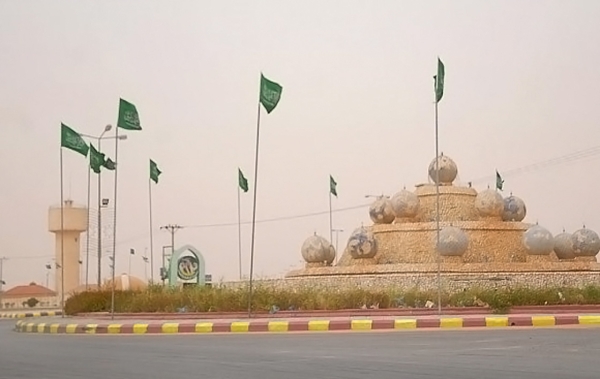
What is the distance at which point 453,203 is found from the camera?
34.2 m

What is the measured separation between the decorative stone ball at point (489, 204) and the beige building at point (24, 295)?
43786 millimetres

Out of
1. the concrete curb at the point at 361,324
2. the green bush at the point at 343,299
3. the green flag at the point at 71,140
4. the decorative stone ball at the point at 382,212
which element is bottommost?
the concrete curb at the point at 361,324

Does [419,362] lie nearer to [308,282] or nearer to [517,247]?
[308,282]

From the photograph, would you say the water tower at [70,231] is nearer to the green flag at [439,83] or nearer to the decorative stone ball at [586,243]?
the decorative stone ball at [586,243]

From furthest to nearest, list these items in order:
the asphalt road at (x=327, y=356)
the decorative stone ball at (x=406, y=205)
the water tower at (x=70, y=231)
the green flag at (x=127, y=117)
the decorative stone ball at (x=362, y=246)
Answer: the water tower at (x=70, y=231) → the decorative stone ball at (x=406, y=205) → the decorative stone ball at (x=362, y=246) → the green flag at (x=127, y=117) → the asphalt road at (x=327, y=356)

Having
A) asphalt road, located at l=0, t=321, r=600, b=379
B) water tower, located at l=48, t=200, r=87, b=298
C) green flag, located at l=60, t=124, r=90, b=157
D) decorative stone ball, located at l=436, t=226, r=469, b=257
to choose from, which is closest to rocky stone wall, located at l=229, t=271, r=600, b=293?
decorative stone ball, located at l=436, t=226, r=469, b=257

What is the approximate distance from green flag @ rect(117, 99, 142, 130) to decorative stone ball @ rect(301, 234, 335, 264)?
11.0 metres

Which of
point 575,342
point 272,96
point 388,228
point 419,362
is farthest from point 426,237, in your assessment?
point 419,362

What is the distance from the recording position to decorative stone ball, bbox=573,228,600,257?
105ft

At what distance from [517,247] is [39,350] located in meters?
21.9

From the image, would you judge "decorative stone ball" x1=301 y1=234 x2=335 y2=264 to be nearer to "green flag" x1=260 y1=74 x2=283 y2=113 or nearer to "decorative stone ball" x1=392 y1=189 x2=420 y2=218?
"decorative stone ball" x1=392 y1=189 x2=420 y2=218

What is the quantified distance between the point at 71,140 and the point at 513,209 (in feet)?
55.0

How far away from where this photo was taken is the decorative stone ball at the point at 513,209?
34.1m

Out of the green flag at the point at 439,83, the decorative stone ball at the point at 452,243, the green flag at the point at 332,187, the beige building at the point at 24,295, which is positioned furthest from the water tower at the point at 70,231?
the green flag at the point at 439,83
